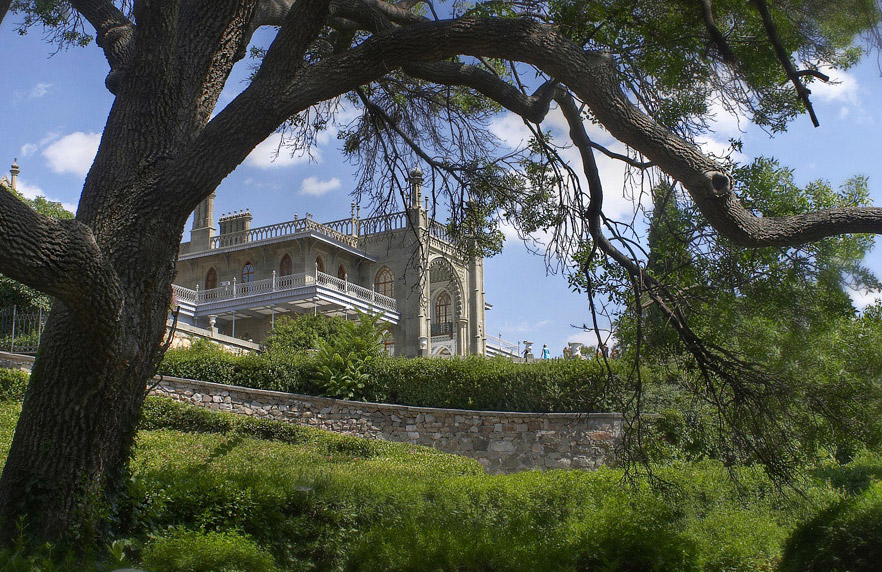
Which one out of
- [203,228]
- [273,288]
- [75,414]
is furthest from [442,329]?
[75,414]

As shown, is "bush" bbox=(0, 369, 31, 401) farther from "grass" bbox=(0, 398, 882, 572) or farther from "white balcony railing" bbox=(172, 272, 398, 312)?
"white balcony railing" bbox=(172, 272, 398, 312)

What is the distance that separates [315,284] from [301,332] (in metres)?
8.09

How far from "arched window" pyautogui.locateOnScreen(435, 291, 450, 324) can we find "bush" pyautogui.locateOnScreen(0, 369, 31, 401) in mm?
27192

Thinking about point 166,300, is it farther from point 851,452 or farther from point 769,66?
point 851,452

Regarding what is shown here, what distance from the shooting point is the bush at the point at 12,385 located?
1327 cm

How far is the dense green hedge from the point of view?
16.2 meters

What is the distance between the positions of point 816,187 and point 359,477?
9037 mm

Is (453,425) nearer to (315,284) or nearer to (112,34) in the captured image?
(112,34)

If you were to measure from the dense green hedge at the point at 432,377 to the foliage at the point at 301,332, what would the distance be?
212 inches

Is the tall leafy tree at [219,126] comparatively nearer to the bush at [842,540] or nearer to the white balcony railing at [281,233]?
the bush at [842,540]

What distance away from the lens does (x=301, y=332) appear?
23969 millimetres

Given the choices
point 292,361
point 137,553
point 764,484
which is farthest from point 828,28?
point 292,361

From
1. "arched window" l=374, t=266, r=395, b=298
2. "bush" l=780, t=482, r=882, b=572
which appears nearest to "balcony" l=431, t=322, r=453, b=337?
"arched window" l=374, t=266, r=395, b=298

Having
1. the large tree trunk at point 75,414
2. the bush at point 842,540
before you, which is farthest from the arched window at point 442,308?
the large tree trunk at point 75,414
